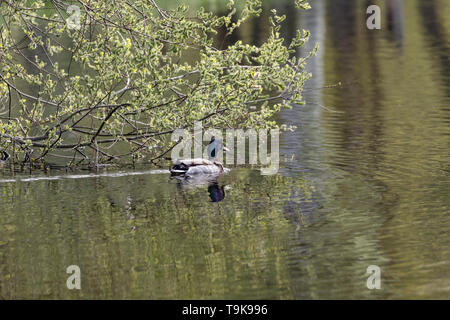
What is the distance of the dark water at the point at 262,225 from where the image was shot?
1612 centimetres

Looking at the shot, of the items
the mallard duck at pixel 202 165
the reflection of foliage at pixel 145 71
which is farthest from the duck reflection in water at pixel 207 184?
the reflection of foliage at pixel 145 71

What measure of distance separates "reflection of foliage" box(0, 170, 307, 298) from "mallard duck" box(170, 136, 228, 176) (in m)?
0.56

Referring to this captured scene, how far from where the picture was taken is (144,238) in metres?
18.9

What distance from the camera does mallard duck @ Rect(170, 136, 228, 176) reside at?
81.2 feet

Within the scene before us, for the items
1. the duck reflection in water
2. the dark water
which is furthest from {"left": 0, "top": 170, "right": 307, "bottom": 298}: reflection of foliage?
the duck reflection in water

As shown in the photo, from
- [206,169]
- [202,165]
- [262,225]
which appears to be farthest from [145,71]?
[262,225]

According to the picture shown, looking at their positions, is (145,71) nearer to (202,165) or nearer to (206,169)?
(202,165)

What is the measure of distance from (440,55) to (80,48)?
32.2 metres

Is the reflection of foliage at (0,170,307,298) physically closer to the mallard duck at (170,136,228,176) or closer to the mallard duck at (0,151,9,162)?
the mallard duck at (170,136,228,176)

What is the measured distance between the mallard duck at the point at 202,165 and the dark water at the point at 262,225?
42 centimetres

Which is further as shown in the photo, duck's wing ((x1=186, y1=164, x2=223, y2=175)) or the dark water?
duck's wing ((x1=186, y1=164, x2=223, y2=175))

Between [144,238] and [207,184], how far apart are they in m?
5.34
